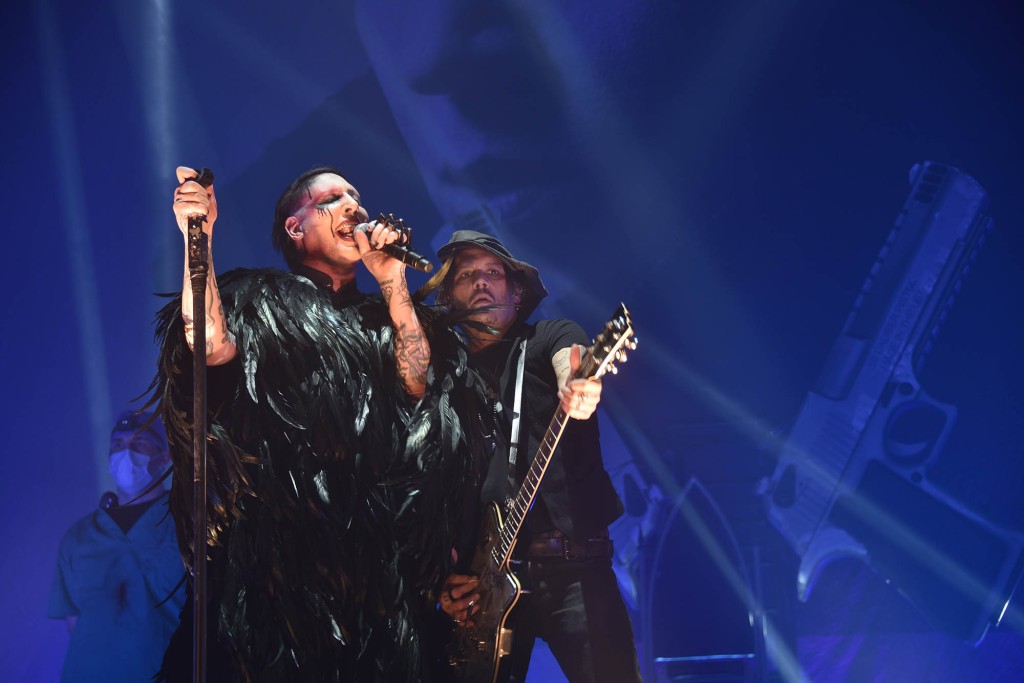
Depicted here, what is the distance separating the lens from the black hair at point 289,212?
2.57 metres

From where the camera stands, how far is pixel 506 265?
305 centimetres

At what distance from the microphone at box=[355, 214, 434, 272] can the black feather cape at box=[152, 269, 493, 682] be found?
22 centimetres

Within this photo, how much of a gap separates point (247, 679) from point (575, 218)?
8.44ft

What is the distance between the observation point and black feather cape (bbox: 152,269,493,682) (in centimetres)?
206

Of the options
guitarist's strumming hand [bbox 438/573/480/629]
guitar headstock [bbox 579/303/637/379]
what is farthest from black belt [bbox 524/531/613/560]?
guitar headstock [bbox 579/303/637/379]

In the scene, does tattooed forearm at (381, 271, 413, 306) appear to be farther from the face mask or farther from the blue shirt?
the face mask

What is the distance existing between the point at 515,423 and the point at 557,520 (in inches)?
12.5

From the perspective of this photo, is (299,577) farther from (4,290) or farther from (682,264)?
(4,290)

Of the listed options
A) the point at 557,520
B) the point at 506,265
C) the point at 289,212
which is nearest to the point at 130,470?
the point at 289,212

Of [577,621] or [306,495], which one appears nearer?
[306,495]

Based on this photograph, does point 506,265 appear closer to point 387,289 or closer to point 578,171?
point 387,289

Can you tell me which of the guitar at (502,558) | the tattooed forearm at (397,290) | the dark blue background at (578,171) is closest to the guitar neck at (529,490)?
the guitar at (502,558)

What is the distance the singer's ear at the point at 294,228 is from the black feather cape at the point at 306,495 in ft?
0.85

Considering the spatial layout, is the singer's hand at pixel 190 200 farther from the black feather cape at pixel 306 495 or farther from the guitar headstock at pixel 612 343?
the guitar headstock at pixel 612 343
